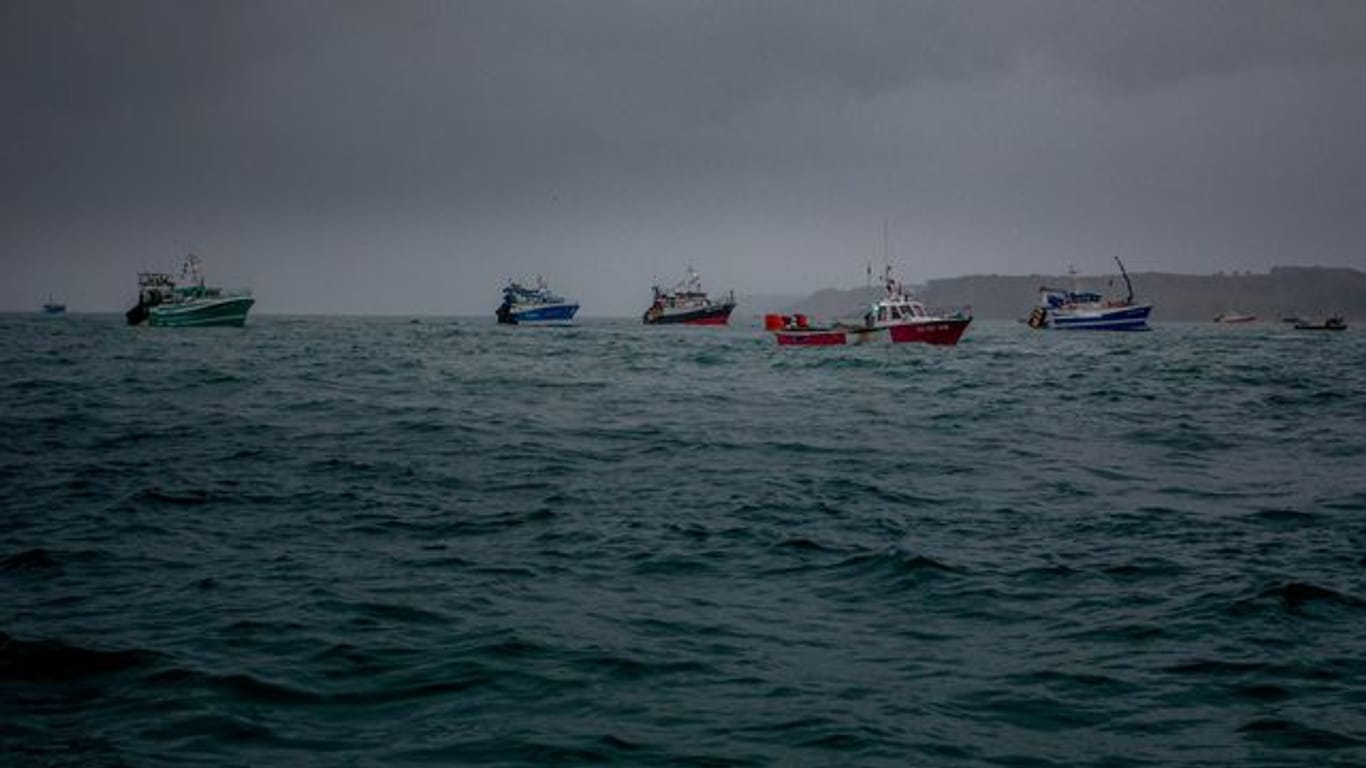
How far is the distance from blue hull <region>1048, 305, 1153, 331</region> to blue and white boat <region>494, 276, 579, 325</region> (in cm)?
6047

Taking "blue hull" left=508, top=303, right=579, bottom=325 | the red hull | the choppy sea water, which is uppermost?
"blue hull" left=508, top=303, right=579, bottom=325

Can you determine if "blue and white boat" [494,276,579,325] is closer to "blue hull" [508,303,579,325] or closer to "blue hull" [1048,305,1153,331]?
"blue hull" [508,303,579,325]

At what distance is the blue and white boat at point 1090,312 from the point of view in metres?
98.0

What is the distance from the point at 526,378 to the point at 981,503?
26.3 m

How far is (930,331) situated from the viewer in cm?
6053

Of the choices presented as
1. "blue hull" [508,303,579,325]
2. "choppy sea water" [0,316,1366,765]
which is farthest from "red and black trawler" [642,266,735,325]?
"choppy sea water" [0,316,1366,765]

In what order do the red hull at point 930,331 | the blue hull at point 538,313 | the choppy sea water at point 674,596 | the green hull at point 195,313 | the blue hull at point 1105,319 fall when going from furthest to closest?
the blue hull at point 538,313
the blue hull at point 1105,319
the green hull at point 195,313
the red hull at point 930,331
the choppy sea water at point 674,596

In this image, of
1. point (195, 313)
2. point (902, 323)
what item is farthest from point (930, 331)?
point (195, 313)

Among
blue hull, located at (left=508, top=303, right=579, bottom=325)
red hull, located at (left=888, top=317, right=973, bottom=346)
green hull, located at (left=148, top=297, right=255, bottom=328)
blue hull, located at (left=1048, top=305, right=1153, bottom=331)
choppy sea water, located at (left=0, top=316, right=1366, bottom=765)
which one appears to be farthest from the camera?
blue hull, located at (left=508, top=303, right=579, bottom=325)

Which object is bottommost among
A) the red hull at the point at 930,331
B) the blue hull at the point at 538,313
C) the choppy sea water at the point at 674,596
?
the choppy sea water at the point at 674,596

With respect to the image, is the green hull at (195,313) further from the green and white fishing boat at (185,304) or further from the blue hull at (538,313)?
the blue hull at (538,313)

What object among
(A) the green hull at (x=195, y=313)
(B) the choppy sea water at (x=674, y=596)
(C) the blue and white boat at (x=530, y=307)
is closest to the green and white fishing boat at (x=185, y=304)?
(A) the green hull at (x=195, y=313)

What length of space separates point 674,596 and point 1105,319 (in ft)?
332

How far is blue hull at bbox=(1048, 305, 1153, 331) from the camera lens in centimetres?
9781
